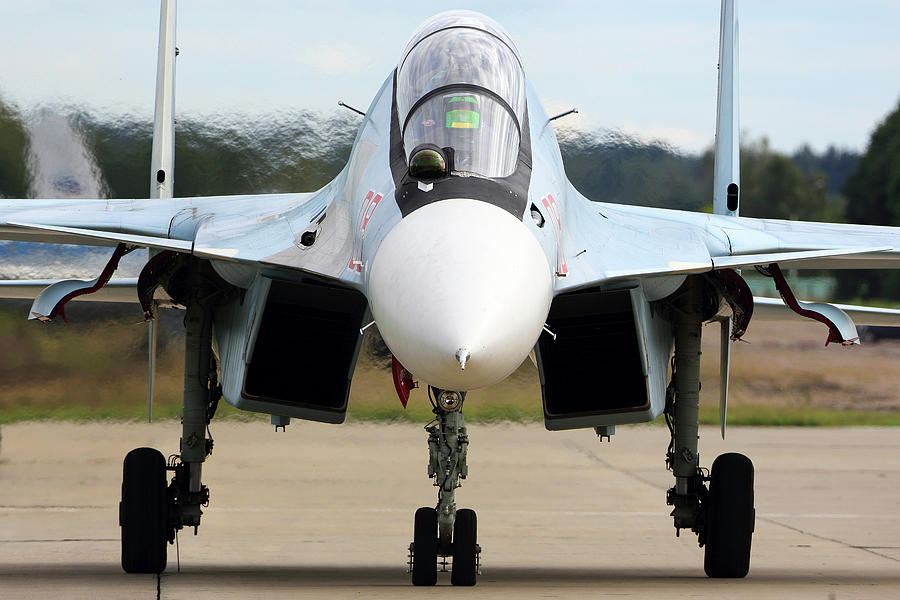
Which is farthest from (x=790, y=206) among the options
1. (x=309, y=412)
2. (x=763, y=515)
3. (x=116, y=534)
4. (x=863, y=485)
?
(x=309, y=412)

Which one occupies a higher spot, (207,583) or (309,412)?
(309,412)

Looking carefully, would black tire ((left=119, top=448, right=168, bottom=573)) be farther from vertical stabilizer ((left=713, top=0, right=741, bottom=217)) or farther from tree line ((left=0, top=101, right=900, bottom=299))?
tree line ((left=0, top=101, right=900, bottom=299))

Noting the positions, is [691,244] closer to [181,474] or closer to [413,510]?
[181,474]

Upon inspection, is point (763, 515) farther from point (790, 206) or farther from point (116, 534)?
point (790, 206)

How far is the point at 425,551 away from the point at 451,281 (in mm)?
2238

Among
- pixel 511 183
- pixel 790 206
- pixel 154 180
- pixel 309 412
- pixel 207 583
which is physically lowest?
pixel 207 583

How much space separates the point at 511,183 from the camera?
6.36 m

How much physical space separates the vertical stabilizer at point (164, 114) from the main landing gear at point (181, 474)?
1634 millimetres

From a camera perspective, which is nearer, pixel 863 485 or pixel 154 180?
pixel 154 180

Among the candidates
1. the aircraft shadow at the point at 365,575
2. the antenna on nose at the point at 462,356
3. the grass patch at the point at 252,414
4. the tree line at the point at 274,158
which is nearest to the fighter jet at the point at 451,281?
the antenna on nose at the point at 462,356

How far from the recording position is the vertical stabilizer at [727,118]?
9.97m

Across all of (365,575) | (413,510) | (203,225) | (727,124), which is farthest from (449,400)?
(413,510)

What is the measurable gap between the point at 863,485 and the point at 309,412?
9195 mm

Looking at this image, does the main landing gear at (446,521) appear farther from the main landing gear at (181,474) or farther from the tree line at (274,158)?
the tree line at (274,158)
